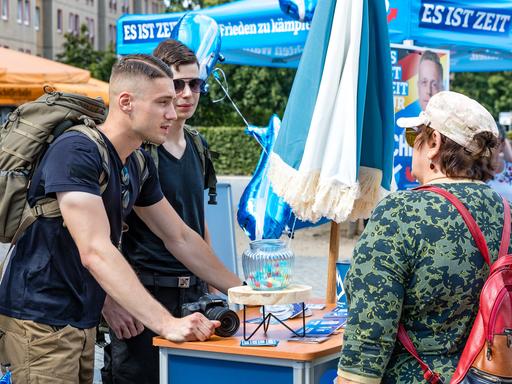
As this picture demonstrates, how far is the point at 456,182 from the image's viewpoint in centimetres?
282

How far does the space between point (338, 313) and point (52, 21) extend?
56384 millimetres

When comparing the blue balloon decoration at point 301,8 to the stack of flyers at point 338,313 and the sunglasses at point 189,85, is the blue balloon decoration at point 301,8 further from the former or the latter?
the stack of flyers at point 338,313

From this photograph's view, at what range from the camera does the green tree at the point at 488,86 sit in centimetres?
3875

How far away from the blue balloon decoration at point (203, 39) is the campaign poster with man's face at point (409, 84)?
201 cm

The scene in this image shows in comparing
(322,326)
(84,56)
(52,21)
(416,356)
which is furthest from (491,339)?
(52,21)

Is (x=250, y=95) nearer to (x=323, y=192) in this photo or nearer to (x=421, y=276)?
(x=323, y=192)

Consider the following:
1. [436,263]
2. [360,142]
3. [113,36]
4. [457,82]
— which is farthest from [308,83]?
[113,36]

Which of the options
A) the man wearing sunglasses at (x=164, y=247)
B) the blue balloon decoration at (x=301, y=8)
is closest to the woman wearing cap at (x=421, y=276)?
the man wearing sunglasses at (x=164, y=247)

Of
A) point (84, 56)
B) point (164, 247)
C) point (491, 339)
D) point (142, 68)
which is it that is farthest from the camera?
point (84, 56)

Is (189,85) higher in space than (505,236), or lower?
higher

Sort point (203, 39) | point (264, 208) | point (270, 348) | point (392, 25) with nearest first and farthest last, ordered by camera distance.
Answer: point (270, 348), point (264, 208), point (203, 39), point (392, 25)

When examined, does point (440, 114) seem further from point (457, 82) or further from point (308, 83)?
point (457, 82)

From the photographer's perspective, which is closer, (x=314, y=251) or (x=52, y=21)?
(x=314, y=251)

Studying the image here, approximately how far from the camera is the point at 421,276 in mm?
2715
